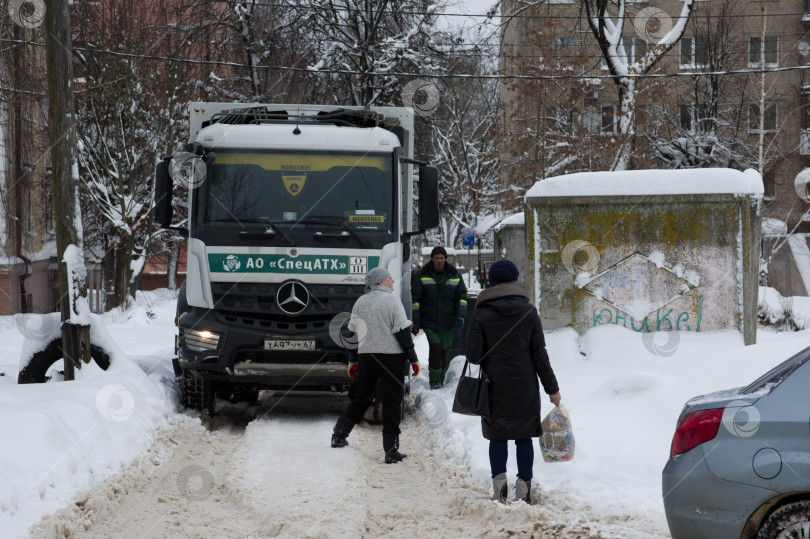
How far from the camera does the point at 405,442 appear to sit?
8469mm

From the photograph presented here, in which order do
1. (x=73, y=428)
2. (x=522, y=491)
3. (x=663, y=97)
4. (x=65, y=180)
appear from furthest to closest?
(x=663, y=97), (x=65, y=180), (x=73, y=428), (x=522, y=491)

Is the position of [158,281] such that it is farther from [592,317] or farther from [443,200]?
[592,317]

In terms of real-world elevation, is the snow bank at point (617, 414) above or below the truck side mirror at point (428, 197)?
below

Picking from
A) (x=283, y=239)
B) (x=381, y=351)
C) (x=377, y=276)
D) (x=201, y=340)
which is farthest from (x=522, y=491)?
(x=201, y=340)

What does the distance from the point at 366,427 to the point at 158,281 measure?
48.0 metres

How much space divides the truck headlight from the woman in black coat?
3.72 meters

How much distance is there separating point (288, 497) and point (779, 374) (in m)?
3.39

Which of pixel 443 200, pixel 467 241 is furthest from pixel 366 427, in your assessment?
pixel 467 241

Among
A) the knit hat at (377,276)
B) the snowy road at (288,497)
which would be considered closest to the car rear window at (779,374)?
the snowy road at (288,497)

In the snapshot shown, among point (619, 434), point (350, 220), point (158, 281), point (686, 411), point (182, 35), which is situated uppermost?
point (182, 35)

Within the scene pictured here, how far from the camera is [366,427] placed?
9398mm

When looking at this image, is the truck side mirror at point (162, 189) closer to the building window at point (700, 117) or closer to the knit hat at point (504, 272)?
the knit hat at point (504, 272)

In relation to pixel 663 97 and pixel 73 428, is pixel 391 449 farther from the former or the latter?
pixel 663 97

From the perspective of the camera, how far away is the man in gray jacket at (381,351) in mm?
7793
